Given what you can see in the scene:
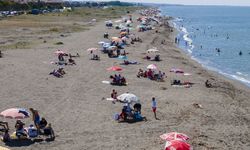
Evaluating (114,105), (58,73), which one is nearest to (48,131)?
(114,105)

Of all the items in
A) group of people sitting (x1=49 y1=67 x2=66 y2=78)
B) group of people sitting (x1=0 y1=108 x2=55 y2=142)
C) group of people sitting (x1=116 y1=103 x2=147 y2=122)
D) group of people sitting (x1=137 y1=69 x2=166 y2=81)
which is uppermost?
group of people sitting (x1=0 y1=108 x2=55 y2=142)

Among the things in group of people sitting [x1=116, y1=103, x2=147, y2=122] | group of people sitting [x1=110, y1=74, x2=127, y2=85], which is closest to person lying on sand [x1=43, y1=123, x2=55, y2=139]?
group of people sitting [x1=116, y1=103, x2=147, y2=122]

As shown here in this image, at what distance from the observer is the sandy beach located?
2045cm

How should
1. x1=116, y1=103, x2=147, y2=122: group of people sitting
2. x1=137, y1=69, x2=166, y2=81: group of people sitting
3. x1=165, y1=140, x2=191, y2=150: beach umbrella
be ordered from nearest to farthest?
1. x1=165, y1=140, x2=191, y2=150: beach umbrella
2. x1=116, y1=103, x2=147, y2=122: group of people sitting
3. x1=137, y1=69, x2=166, y2=81: group of people sitting

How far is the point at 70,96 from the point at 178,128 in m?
9.11

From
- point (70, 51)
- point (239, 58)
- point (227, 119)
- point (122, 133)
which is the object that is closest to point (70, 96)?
point (122, 133)

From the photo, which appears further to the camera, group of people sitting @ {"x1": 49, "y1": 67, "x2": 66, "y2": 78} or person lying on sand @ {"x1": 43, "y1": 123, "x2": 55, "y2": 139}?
group of people sitting @ {"x1": 49, "y1": 67, "x2": 66, "y2": 78}

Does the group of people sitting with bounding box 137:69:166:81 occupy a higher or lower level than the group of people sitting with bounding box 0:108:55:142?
lower

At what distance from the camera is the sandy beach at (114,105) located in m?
20.5

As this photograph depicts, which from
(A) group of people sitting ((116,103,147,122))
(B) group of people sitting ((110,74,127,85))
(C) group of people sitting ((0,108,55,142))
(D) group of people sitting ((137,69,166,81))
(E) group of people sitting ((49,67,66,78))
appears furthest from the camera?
(D) group of people sitting ((137,69,166,81))

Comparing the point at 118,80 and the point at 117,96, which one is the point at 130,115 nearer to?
the point at 117,96

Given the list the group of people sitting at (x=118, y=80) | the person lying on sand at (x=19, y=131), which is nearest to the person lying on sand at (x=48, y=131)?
the person lying on sand at (x=19, y=131)

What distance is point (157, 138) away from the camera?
68.0 feet

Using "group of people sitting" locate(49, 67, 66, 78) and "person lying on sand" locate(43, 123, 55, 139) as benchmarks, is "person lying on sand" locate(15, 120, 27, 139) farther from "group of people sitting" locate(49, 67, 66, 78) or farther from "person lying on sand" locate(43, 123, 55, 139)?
"group of people sitting" locate(49, 67, 66, 78)
